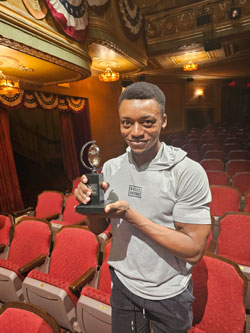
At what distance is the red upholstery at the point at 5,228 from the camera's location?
99.9 inches

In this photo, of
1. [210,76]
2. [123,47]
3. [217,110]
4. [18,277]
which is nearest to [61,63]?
[123,47]

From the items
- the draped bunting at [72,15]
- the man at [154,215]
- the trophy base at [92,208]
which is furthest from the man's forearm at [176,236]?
the draped bunting at [72,15]

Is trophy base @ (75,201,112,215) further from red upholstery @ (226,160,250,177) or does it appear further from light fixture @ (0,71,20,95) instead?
red upholstery @ (226,160,250,177)

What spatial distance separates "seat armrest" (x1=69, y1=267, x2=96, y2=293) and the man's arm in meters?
1.10

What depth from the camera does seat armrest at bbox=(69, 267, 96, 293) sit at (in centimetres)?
154

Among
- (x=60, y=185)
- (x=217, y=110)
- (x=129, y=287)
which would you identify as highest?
(x=217, y=110)

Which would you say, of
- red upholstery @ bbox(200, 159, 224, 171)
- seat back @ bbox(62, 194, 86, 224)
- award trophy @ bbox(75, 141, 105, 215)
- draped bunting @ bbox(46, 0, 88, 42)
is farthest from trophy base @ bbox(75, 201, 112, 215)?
red upholstery @ bbox(200, 159, 224, 171)

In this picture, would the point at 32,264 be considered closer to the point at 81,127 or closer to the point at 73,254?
the point at 73,254

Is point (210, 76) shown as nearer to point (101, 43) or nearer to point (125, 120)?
point (101, 43)

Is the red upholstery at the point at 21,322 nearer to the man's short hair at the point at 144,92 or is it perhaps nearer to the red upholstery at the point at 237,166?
the man's short hair at the point at 144,92

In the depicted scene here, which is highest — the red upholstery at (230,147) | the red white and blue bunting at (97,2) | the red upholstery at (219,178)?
the red white and blue bunting at (97,2)

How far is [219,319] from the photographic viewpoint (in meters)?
1.19

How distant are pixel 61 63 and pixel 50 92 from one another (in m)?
2.26

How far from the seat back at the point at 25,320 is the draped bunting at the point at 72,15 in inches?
126
